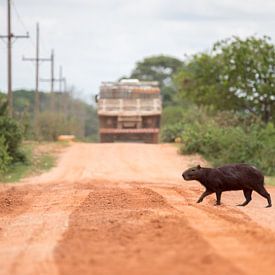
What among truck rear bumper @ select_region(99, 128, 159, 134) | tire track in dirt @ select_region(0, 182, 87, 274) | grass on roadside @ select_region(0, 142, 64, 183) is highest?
tire track in dirt @ select_region(0, 182, 87, 274)

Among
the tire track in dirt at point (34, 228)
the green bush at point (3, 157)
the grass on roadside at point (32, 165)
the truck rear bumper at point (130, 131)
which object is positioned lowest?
the truck rear bumper at point (130, 131)

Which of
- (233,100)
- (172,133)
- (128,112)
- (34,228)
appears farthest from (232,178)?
(128,112)

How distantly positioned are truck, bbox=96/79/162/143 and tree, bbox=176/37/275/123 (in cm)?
Result: 740

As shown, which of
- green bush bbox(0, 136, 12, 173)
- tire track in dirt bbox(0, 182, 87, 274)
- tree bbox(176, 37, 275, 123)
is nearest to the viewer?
tire track in dirt bbox(0, 182, 87, 274)

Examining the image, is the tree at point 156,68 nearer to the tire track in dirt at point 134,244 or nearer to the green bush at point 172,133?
the green bush at point 172,133

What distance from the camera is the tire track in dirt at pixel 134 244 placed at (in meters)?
8.58

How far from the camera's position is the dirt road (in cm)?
885

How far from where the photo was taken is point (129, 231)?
11.8 meters

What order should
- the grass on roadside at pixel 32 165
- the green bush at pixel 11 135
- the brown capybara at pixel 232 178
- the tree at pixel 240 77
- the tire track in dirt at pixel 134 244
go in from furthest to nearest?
the tree at pixel 240 77, the green bush at pixel 11 135, the grass on roadside at pixel 32 165, the brown capybara at pixel 232 178, the tire track in dirt at pixel 134 244

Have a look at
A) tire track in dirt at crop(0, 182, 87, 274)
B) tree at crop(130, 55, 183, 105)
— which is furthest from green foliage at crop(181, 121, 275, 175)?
tree at crop(130, 55, 183, 105)

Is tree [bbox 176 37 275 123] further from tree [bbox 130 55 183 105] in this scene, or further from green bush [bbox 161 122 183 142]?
tree [bbox 130 55 183 105]

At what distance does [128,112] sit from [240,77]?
1102 cm

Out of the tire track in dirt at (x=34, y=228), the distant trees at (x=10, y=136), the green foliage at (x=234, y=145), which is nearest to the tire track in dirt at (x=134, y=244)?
the tire track in dirt at (x=34, y=228)

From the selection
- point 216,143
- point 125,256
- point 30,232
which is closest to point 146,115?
point 216,143
